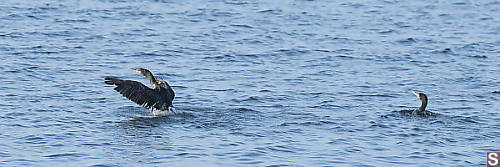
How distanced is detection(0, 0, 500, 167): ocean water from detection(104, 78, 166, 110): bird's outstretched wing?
0.28m

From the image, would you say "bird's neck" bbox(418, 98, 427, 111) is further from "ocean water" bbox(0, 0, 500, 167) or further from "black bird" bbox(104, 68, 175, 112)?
"black bird" bbox(104, 68, 175, 112)

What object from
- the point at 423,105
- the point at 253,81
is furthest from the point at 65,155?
the point at 253,81

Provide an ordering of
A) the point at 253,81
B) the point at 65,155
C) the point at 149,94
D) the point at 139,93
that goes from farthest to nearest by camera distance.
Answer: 1. the point at 253,81
2. the point at 149,94
3. the point at 139,93
4. the point at 65,155

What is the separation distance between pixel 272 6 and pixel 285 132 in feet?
55.9

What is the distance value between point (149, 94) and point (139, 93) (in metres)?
0.28

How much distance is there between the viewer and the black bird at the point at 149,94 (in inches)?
673

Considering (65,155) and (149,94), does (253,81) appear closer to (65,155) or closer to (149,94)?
(149,94)

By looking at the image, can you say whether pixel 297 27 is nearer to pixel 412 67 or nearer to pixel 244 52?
pixel 244 52

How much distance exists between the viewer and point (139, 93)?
17391 millimetres

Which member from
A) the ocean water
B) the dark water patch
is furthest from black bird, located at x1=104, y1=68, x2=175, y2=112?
the dark water patch

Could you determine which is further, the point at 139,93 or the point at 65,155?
the point at 139,93

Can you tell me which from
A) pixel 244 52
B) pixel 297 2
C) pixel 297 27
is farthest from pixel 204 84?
pixel 297 2

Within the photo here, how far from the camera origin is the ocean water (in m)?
15.2

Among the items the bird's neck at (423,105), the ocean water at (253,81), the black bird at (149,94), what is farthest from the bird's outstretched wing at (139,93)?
the bird's neck at (423,105)
